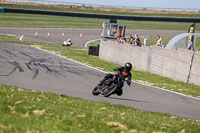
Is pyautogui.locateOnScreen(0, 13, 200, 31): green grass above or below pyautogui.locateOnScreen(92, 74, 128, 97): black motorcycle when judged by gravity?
below

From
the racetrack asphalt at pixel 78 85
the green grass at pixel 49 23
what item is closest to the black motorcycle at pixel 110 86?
the racetrack asphalt at pixel 78 85

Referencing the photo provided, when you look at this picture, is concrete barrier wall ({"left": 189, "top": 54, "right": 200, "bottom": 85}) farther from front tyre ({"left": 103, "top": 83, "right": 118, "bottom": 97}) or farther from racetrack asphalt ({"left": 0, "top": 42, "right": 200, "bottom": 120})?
front tyre ({"left": 103, "top": 83, "right": 118, "bottom": 97})

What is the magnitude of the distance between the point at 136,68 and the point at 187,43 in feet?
11.7

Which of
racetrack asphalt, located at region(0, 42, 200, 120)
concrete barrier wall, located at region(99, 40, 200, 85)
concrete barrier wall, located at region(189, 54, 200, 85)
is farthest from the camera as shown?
concrete barrier wall, located at region(99, 40, 200, 85)

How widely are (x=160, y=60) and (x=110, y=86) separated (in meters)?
9.40

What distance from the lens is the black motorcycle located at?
45.5ft

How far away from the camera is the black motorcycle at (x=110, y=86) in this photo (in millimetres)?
Answer: 13883

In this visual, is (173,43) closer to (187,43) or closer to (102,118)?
(187,43)

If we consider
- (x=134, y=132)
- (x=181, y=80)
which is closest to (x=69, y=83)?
(x=181, y=80)

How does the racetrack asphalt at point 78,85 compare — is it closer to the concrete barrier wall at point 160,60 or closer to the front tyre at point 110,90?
the front tyre at point 110,90

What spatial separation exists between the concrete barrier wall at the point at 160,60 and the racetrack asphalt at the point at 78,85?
2.86m

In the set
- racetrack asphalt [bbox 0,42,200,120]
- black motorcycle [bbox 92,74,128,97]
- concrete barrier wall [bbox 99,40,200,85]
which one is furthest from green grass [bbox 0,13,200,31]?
black motorcycle [bbox 92,74,128,97]

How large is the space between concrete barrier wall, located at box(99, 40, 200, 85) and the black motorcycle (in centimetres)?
689

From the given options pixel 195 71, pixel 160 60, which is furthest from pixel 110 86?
pixel 160 60
